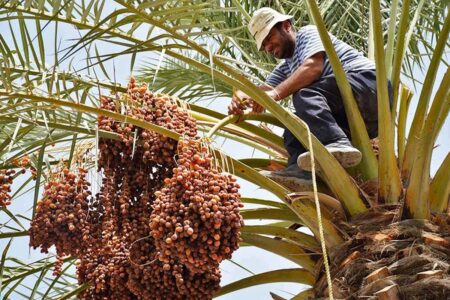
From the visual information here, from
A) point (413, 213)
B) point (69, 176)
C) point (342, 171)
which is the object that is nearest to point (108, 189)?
point (69, 176)

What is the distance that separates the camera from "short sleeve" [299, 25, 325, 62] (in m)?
4.06

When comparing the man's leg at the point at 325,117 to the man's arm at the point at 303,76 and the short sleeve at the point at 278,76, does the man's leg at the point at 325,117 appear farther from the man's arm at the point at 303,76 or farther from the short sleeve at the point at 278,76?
the short sleeve at the point at 278,76

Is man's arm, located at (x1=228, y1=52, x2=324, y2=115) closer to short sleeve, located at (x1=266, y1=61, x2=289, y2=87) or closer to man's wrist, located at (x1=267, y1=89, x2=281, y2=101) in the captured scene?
man's wrist, located at (x1=267, y1=89, x2=281, y2=101)

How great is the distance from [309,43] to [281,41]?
30cm

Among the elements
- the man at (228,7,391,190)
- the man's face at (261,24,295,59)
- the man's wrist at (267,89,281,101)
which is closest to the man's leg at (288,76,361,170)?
the man at (228,7,391,190)

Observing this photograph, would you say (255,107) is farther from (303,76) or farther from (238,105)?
(303,76)

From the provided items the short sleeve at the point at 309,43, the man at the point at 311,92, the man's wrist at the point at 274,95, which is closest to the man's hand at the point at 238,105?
the man at the point at 311,92

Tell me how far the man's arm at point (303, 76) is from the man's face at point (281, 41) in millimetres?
388

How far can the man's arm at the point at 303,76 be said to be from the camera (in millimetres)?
3957

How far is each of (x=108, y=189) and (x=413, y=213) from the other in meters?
1.20

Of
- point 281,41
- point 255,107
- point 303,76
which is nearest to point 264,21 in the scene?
point 281,41

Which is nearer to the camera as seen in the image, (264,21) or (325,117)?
(325,117)

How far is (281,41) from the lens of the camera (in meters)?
4.40

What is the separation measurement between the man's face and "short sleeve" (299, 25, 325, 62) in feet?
0.55
